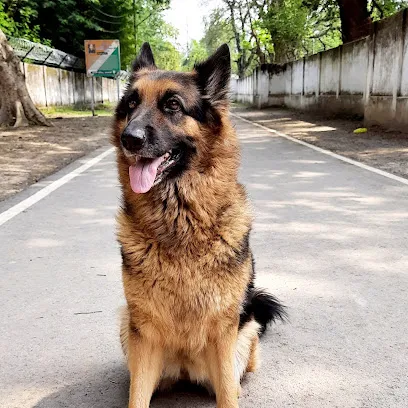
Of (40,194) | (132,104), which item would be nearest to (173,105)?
(132,104)

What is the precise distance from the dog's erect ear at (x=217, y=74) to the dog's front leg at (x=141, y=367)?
4.56ft

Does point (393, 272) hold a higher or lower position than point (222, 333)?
lower

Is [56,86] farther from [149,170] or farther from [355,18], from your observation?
[149,170]

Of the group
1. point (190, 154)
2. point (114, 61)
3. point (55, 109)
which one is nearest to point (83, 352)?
point (190, 154)

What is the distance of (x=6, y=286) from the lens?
165 inches

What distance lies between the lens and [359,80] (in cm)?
2128

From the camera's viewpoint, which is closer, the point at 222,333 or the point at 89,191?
the point at 222,333

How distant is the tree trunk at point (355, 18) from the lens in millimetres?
23250

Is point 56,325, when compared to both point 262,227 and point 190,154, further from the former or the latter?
point 262,227

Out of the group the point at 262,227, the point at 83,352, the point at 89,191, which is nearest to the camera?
the point at 83,352

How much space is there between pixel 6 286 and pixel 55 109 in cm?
2997

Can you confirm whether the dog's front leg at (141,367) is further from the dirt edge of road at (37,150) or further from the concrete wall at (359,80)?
the dirt edge of road at (37,150)

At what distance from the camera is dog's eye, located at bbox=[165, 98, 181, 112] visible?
2791 mm

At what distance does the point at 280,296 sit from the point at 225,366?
1.57 metres
